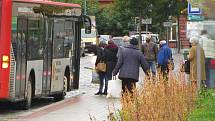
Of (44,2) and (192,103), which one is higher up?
(44,2)

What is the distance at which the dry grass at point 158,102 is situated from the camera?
10.1 m

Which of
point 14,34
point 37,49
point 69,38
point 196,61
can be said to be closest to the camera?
Answer: point 14,34

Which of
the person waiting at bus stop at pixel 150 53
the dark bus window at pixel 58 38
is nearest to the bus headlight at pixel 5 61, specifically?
the dark bus window at pixel 58 38

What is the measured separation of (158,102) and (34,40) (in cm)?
854

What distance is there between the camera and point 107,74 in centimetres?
2423

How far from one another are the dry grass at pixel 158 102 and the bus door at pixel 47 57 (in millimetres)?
6920

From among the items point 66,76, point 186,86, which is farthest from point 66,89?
point 186,86

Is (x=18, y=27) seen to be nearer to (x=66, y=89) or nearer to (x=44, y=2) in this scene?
(x=44, y=2)

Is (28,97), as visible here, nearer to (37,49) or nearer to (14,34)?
(37,49)

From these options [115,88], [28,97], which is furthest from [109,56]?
[115,88]

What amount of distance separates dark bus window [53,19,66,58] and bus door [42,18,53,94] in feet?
1.37

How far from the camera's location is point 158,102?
10.9m

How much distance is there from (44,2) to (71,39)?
3.36 m

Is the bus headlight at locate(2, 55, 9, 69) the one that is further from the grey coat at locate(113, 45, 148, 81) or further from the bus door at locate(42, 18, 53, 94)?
the bus door at locate(42, 18, 53, 94)
